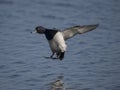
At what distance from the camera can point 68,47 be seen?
51.5 feet

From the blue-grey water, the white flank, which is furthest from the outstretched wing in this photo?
the blue-grey water

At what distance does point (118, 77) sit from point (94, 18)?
5.87m

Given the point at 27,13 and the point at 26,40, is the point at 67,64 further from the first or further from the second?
the point at 27,13

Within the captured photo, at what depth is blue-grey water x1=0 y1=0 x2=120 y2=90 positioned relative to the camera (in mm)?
12906

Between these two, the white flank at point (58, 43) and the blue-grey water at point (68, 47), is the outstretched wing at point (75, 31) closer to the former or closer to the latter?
the white flank at point (58, 43)

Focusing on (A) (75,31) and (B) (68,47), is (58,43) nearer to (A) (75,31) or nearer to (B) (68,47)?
(A) (75,31)

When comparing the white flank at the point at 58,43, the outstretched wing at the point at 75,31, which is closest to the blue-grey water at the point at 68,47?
the white flank at the point at 58,43

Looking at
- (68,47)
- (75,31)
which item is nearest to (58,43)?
(75,31)

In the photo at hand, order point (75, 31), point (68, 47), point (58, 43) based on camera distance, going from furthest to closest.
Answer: point (68, 47), point (75, 31), point (58, 43)

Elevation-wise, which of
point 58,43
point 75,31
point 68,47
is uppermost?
point 75,31

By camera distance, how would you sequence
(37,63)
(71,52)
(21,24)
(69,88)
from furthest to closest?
(21,24), (71,52), (37,63), (69,88)

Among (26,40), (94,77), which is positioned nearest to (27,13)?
(26,40)

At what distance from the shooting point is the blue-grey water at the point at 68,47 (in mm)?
12906

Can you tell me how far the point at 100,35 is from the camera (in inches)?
666
